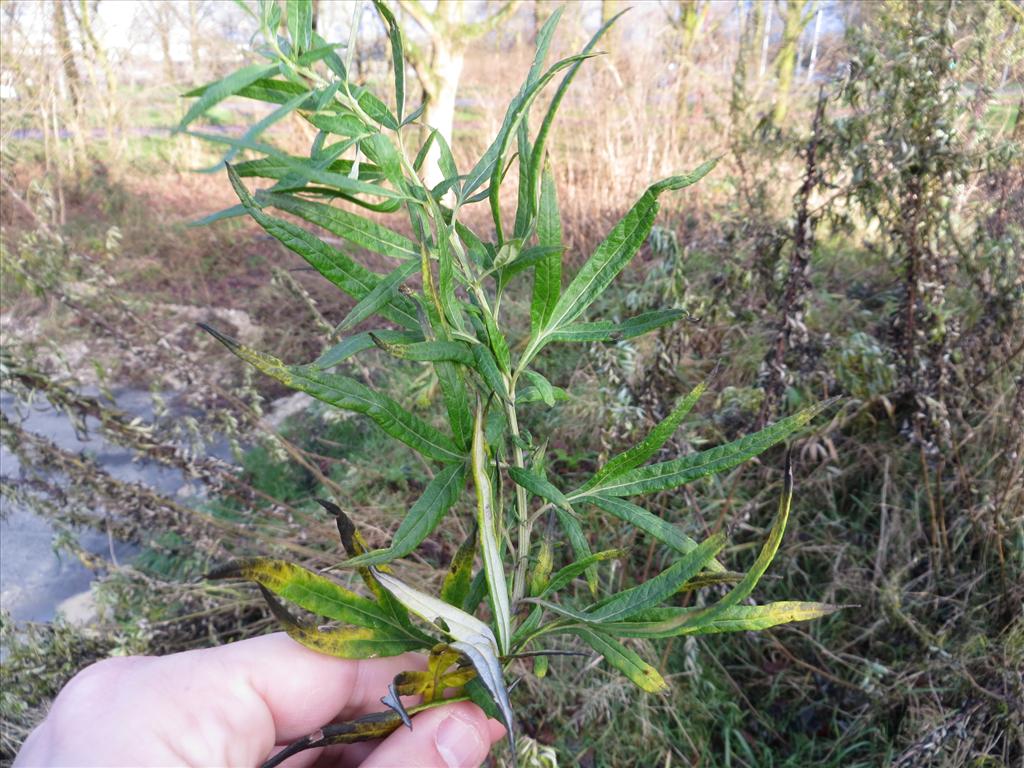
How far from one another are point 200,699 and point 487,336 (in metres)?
0.62

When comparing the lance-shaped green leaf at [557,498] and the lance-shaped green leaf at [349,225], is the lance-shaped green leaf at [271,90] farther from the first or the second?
the lance-shaped green leaf at [557,498]

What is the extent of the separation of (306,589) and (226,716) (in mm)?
376

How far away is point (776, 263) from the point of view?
215 cm

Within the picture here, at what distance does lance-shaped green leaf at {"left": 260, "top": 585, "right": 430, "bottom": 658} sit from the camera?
724 millimetres

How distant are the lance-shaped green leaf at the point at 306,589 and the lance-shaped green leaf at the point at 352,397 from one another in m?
0.17

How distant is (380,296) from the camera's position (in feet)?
2.41

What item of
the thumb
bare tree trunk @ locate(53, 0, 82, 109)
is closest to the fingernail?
the thumb

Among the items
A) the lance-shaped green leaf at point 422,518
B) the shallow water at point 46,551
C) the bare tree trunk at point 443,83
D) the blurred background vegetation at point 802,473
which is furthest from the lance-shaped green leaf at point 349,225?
the bare tree trunk at point 443,83

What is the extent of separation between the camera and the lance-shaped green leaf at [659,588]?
0.61 m

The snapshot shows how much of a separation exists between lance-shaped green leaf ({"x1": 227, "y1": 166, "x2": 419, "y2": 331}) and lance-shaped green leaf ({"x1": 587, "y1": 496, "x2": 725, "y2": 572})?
310 mm

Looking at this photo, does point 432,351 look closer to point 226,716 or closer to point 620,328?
point 620,328

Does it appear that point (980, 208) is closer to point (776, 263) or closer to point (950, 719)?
point (776, 263)

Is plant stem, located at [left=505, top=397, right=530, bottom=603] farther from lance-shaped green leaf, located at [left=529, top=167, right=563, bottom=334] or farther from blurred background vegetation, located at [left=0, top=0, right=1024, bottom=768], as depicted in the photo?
blurred background vegetation, located at [left=0, top=0, right=1024, bottom=768]

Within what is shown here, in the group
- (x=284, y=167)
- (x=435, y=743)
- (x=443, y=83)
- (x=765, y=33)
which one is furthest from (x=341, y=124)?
(x=765, y=33)
